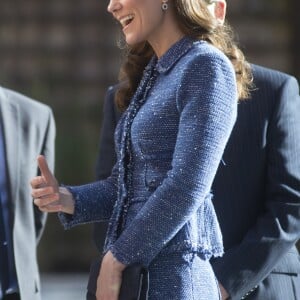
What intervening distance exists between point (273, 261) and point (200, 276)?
558mm

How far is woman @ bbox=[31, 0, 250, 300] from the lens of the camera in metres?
2.22

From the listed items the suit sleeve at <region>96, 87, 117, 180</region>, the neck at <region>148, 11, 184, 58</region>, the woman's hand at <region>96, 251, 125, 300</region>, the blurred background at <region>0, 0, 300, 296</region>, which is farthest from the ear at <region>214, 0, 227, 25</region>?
the blurred background at <region>0, 0, 300, 296</region>

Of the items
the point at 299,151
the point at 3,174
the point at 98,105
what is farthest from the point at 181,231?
the point at 98,105

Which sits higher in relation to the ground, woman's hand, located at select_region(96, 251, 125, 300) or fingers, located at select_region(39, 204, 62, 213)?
fingers, located at select_region(39, 204, 62, 213)

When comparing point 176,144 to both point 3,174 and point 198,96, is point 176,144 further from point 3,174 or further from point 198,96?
point 3,174

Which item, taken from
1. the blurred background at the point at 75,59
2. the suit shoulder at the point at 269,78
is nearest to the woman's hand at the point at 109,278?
the suit shoulder at the point at 269,78

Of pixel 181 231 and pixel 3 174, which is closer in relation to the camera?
pixel 181 231

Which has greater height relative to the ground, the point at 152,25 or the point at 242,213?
the point at 152,25

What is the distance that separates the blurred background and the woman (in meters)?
5.10

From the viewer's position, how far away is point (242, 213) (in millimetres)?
2818

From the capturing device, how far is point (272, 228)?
9.10 ft

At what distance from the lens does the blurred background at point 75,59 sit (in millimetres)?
7574

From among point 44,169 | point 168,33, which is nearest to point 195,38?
point 168,33

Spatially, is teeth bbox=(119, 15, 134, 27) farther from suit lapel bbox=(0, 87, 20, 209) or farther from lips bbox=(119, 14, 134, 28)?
suit lapel bbox=(0, 87, 20, 209)
